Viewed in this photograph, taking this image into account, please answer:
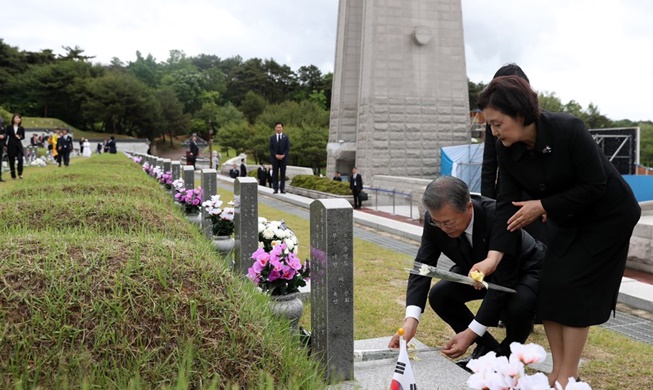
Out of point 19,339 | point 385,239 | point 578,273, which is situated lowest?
point 385,239

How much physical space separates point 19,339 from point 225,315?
32.6 inches

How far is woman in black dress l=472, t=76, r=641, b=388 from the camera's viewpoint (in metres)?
2.54

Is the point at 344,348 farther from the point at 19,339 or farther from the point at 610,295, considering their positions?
the point at 19,339

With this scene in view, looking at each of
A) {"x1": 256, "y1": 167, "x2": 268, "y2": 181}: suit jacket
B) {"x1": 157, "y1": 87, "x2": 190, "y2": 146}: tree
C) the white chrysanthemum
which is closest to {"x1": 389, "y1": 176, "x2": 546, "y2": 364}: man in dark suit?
the white chrysanthemum

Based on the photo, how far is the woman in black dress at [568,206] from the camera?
2539mm

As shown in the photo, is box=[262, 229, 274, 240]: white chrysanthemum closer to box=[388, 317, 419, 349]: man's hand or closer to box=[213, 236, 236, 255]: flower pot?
box=[213, 236, 236, 255]: flower pot

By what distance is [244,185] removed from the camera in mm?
4867

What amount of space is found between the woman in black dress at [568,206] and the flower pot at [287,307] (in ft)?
4.49

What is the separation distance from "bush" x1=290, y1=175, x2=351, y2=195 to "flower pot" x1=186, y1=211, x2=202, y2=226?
1025 cm

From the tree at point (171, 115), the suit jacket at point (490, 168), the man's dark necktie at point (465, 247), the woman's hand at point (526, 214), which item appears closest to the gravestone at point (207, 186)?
the suit jacket at point (490, 168)

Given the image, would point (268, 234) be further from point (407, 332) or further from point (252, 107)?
point (252, 107)

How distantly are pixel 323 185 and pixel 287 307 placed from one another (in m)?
15.4

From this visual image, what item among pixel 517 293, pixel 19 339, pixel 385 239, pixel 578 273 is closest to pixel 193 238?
pixel 19 339

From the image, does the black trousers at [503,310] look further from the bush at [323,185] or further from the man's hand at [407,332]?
the bush at [323,185]
